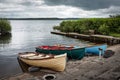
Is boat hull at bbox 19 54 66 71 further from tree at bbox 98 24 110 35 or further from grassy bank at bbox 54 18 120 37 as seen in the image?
tree at bbox 98 24 110 35

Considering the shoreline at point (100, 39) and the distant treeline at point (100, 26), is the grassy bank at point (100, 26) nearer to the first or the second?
the distant treeline at point (100, 26)

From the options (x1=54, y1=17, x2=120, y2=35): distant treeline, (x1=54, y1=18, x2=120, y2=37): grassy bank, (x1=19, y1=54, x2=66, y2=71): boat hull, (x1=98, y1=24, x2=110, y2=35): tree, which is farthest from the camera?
(x1=54, y1=17, x2=120, y2=35): distant treeline

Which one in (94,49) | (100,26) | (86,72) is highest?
(100,26)

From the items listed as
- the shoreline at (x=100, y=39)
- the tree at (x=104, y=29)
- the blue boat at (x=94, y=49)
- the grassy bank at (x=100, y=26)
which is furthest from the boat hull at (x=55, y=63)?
the tree at (x=104, y=29)

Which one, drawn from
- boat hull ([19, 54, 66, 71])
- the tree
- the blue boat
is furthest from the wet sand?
the tree

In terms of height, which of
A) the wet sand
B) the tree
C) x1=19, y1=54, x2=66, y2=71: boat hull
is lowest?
the wet sand

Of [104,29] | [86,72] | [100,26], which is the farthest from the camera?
[100,26]

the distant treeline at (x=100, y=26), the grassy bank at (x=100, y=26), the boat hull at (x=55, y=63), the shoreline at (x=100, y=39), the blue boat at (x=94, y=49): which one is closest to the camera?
the boat hull at (x=55, y=63)

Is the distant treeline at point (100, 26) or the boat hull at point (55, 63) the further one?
the distant treeline at point (100, 26)

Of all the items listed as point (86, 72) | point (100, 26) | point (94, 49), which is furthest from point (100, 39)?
point (86, 72)

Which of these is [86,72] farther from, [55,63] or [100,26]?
[100,26]

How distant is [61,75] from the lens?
15.8 m

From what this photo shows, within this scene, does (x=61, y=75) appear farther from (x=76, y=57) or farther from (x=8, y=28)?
(x=8, y=28)

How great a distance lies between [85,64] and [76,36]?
101 feet
